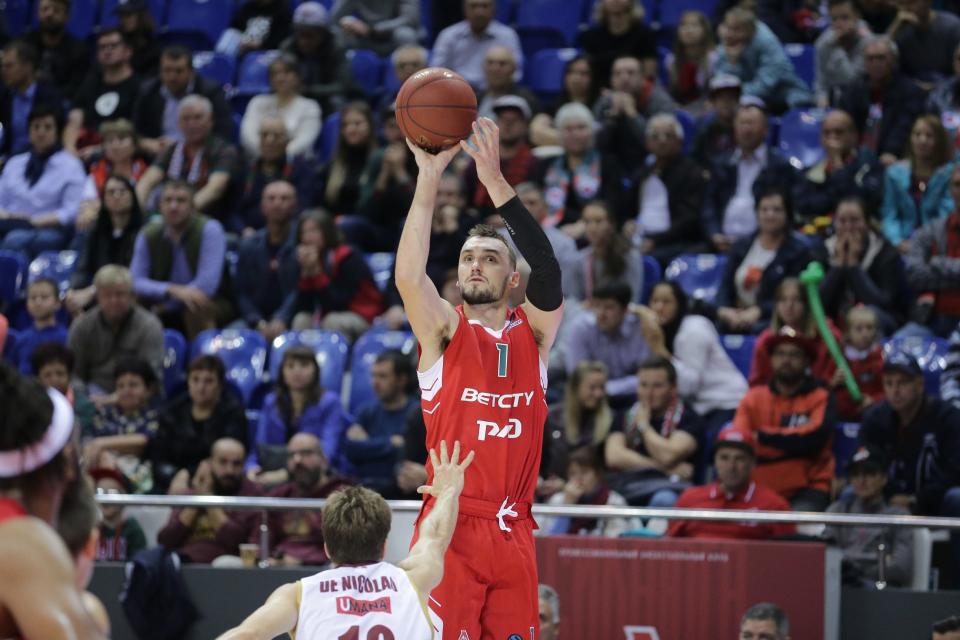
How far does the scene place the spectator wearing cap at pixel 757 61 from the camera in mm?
13508

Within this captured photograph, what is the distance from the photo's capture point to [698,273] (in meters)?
12.3

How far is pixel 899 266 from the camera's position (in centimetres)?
1123

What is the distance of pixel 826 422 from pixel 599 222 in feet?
8.38

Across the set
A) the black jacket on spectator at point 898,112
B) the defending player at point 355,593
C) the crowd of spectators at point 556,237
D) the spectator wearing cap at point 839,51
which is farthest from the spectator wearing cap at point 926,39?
the defending player at point 355,593

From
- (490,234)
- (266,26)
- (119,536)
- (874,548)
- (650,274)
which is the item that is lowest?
(119,536)

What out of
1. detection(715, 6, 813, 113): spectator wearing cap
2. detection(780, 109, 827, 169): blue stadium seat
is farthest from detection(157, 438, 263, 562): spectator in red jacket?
detection(715, 6, 813, 113): spectator wearing cap

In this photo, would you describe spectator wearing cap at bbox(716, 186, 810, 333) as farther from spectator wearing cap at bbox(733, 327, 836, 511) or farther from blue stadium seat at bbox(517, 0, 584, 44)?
blue stadium seat at bbox(517, 0, 584, 44)

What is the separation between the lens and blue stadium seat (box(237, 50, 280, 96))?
50.6 feet

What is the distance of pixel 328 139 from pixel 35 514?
10853 mm

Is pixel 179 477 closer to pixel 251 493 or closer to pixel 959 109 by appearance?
pixel 251 493

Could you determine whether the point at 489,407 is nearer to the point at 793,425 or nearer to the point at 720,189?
the point at 793,425

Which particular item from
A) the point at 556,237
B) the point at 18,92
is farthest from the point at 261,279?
the point at 18,92

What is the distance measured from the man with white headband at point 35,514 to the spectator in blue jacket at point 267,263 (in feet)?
29.2

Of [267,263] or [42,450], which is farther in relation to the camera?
[267,263]
